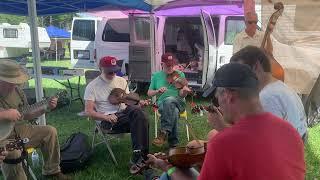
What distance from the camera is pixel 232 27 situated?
31.7ft

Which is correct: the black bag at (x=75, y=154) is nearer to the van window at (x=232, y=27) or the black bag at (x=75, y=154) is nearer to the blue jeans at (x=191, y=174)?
the blue jeans at (x=191, y=174)

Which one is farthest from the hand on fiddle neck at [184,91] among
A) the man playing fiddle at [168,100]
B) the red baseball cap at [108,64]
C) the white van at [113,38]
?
the white van at [113,38]

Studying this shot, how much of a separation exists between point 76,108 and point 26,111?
4.33 m

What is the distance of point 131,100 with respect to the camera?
5.32 meters

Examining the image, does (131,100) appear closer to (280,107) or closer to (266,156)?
(280,107)

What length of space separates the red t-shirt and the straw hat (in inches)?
111

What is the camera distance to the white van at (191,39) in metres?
9.34

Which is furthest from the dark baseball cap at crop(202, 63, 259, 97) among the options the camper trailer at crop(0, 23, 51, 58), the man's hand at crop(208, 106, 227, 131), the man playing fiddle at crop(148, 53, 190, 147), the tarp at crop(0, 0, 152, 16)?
the camper trailer at crop(0, 23, 51, 58)

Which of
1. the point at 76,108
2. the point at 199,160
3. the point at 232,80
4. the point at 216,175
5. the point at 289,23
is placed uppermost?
the point at 289,23

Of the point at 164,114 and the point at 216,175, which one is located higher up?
the point at 216,175

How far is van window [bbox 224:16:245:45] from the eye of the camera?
9562 mm

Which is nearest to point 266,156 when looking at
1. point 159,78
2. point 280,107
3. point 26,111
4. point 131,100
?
point 280,107

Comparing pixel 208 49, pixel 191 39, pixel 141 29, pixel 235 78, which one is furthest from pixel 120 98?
pixel 191 39

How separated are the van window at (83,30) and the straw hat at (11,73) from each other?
9.68 meters
